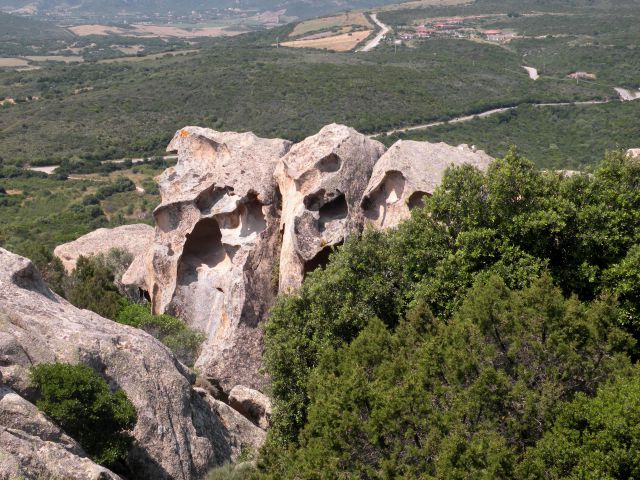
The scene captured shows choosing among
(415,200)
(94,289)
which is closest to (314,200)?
(415,200)

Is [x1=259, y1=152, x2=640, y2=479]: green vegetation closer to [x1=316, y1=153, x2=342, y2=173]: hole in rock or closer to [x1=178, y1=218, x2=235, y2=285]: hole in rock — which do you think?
[x1=316, y1=153, x2=342, y2=173]: hole in rock

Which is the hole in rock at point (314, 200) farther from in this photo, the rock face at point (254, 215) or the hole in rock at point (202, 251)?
the hole in rock at point (202, 251)

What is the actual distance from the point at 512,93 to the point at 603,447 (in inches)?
4990

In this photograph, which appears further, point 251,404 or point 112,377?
point 251,404

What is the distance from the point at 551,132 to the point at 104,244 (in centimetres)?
8052

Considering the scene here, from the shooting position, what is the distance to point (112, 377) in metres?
20.9

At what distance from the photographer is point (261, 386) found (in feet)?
96.8

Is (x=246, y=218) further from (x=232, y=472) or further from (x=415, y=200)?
(x=232, y=472)

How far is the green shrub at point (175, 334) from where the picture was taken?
1230 inches

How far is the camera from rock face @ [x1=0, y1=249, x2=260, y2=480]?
60.5 feet

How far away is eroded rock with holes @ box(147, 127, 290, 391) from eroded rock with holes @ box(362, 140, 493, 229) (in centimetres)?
550

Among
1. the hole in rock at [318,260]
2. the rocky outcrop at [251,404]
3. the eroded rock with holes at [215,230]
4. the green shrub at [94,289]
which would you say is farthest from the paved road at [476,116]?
the rocky outcrop at [251,404]

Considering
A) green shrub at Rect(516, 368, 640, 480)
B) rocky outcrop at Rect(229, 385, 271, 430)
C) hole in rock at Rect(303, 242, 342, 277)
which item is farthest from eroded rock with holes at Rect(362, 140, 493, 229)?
green shrub at Rect(516, 368, 640, 480)

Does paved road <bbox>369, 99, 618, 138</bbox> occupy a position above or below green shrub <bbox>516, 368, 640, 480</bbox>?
below
